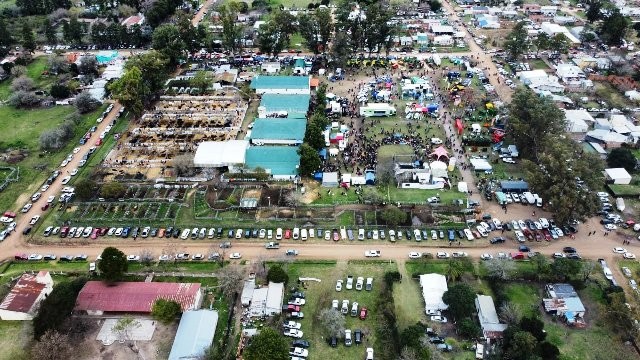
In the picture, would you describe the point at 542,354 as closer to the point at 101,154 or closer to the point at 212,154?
the point at 212,154

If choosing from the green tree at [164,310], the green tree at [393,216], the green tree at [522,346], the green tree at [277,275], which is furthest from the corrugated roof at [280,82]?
the green tree at [522,346]

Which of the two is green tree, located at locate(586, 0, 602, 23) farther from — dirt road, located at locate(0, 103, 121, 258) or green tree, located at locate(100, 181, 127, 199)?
green tree, located at locate(100, 181, 127, 199)

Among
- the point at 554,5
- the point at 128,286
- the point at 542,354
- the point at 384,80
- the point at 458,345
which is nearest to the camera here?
the point at 542,354

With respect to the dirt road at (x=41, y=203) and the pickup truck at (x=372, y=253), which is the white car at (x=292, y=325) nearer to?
the pickup truck at (x=372, y=253)

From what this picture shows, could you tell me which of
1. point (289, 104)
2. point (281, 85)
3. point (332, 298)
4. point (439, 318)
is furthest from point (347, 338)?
point (281, 85)

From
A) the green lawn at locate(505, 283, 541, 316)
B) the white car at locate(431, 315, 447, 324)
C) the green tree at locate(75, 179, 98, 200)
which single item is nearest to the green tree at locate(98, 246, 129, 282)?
the green tree at locate(75, 179, 98, 200)

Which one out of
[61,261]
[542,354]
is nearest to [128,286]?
[61,261]
